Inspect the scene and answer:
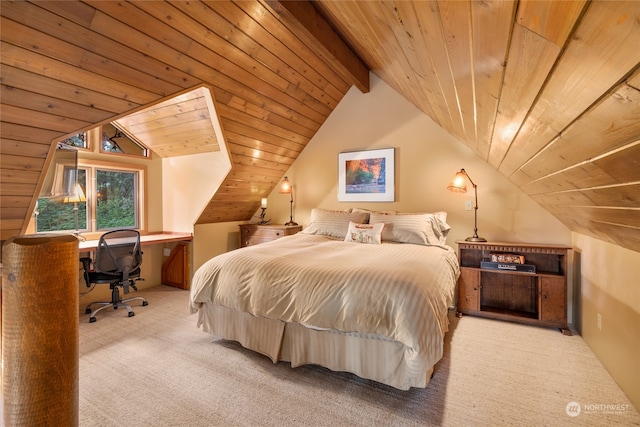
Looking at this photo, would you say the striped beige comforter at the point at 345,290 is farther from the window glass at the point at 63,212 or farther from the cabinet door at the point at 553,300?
the window glass at the point at 63,212

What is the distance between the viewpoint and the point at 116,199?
3729 millimetres

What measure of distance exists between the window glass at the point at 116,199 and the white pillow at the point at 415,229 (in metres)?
3.25

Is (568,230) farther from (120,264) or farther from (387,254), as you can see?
(120,264)

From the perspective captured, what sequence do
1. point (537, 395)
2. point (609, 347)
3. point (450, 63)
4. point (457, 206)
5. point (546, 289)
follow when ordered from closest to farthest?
point (450, 63) → point (537, 395) → point (609, 347) → point (546, 289) → point (457, 206)

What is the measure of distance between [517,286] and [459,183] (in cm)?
121

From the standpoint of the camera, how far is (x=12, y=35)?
4.99ft

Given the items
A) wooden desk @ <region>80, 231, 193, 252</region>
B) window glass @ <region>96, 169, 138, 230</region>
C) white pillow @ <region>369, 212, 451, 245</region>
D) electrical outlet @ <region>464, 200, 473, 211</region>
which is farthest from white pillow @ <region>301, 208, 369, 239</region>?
window glass @ <region>96, 169, 138, 230</region>

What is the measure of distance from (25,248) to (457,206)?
11.5 feet

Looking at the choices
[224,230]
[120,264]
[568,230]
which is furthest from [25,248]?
[224,230]

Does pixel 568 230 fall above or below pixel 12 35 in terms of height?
below

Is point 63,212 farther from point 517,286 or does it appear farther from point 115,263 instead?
point 517,286

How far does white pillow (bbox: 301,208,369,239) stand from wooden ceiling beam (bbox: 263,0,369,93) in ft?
5.04

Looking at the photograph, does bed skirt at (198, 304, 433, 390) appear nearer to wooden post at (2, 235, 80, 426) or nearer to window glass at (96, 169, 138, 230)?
wooden post at (2, 235, 80, 426)

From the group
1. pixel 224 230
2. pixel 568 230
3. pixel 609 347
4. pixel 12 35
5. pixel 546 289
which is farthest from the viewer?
pixel 224 230
